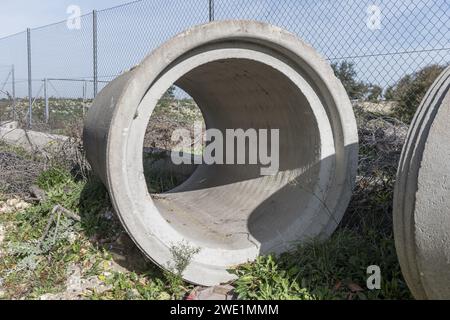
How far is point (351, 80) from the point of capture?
6344mm

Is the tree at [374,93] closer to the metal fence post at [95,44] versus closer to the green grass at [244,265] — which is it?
the green grass at [244,265]

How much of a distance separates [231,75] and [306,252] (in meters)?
1.89

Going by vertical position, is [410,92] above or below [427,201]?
above

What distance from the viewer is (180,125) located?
775cm

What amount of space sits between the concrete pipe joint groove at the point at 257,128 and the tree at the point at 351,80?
1542 mm

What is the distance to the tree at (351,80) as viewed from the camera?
5861mm

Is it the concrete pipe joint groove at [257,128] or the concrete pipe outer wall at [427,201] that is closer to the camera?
Result: the concrete pipe outer wall at [427,201]

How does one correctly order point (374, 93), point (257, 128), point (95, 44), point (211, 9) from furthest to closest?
point (95, 44)
point (211, 9)
point (374, 93)
point (257, 128)

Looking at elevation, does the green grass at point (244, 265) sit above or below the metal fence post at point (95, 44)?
below

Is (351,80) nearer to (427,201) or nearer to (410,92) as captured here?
(410,92)

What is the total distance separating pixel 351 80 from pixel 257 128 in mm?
1947

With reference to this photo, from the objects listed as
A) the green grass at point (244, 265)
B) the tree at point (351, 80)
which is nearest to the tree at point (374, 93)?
the tree at point (351, 80)

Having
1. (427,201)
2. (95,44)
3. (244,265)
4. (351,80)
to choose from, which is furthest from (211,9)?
(427,201)
